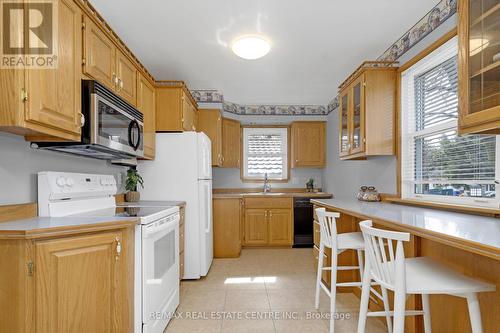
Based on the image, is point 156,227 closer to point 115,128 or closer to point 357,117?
point 115,128

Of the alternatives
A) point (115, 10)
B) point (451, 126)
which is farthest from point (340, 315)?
point (115, 10)

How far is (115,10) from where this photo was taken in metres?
2.10

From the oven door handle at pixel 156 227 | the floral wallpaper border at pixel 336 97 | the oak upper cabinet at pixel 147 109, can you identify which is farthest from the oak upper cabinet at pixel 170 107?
the oven door handle at pixel 156 227

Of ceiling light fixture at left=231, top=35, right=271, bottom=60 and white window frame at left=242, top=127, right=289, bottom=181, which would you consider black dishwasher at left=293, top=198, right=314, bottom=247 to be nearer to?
white window frame at left=242, top=127, right=289, bottom=181

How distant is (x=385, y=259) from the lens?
1254 millimetres

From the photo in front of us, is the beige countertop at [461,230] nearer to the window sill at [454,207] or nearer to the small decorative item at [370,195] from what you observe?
the window sill at [454,207]

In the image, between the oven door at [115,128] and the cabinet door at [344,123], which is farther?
the cabinet door at [344,123]

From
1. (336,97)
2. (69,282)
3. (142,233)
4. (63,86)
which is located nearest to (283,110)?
(336,97)

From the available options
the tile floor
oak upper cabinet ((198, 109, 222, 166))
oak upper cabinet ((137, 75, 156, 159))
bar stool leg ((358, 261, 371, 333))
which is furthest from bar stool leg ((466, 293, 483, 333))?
oak upper cabinet ((198, 109, 222, 166))

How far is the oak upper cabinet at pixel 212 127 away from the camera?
4.10 m

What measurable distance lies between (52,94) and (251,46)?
160 centimetres

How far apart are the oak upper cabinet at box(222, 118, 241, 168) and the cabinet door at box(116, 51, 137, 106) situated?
211 cm

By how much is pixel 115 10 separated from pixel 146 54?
76cm

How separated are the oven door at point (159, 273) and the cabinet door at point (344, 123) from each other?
6.52 ft
